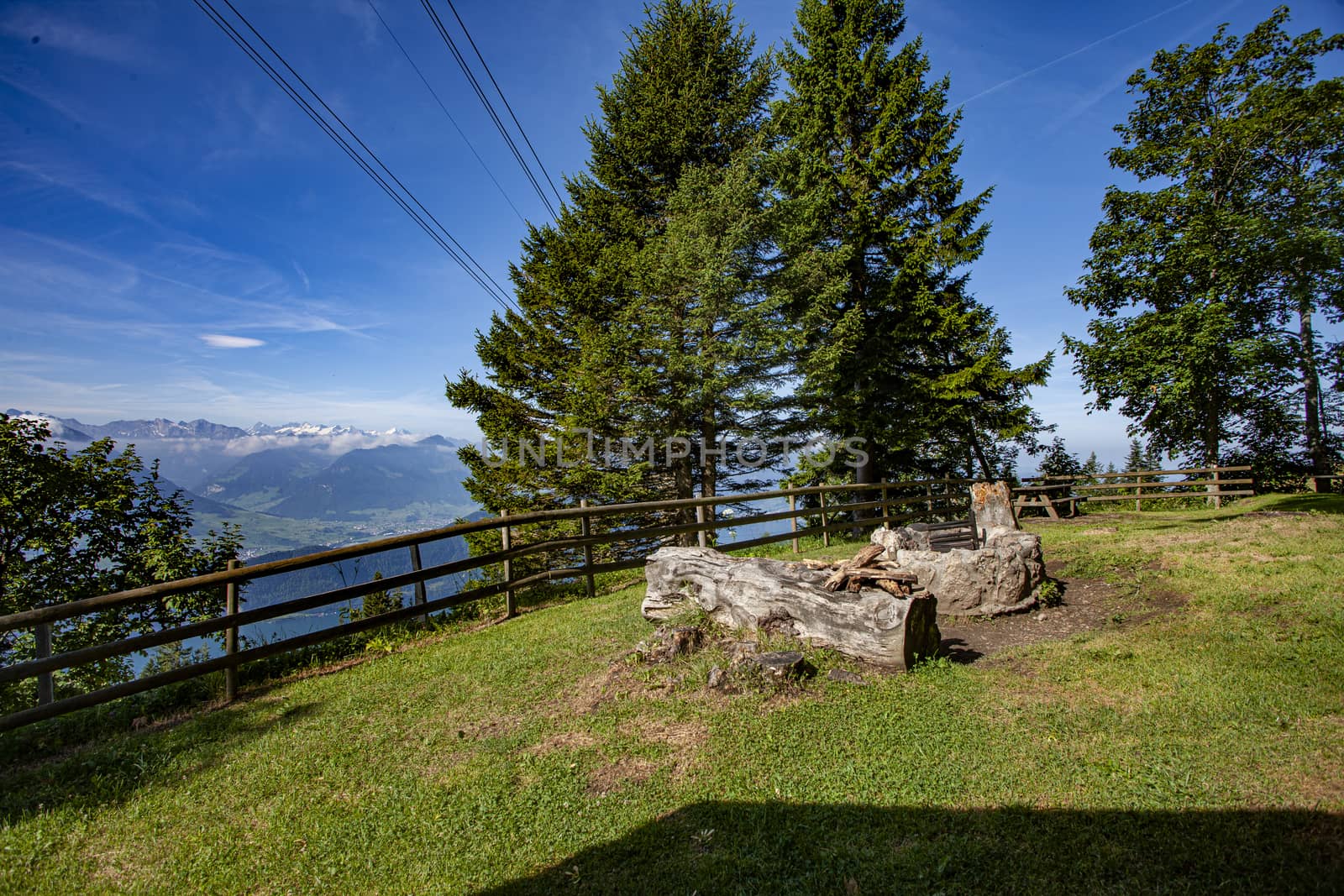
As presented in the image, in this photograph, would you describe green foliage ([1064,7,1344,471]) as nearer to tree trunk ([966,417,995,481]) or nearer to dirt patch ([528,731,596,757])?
tree trunk ([966,417,995,481])

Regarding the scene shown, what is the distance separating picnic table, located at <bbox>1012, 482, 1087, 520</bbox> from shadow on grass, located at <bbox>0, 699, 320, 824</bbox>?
61.1ft

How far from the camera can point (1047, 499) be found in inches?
659

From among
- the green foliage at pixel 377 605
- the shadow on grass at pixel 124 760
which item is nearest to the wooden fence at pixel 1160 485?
the green foliage at pixel 377 605

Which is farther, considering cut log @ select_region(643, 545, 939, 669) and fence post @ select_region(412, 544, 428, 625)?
fence post @ select_region(412, 544, 428, 625)

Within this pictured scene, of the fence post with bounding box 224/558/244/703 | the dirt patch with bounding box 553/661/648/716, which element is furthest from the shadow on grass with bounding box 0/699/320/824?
the dirt patch with bounding box 553/661/648/716

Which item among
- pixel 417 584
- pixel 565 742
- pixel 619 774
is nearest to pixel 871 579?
pixel 619 774

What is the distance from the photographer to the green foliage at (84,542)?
11625mm

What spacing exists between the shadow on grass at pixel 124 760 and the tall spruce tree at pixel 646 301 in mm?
10082

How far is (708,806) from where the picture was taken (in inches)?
128

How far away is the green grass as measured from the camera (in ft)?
8.87

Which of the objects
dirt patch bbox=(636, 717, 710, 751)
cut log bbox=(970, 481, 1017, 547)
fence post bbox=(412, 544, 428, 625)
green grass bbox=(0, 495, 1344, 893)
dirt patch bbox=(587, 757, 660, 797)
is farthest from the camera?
cut log bbox=(970, 481, 1017, 547)

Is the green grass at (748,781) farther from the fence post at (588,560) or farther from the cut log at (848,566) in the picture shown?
the fence post at (588,560)

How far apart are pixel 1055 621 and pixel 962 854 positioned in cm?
473

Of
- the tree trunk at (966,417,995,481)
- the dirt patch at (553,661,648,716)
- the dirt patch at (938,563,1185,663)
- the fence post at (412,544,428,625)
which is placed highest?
the tree trunk at (966,417,995,481)
